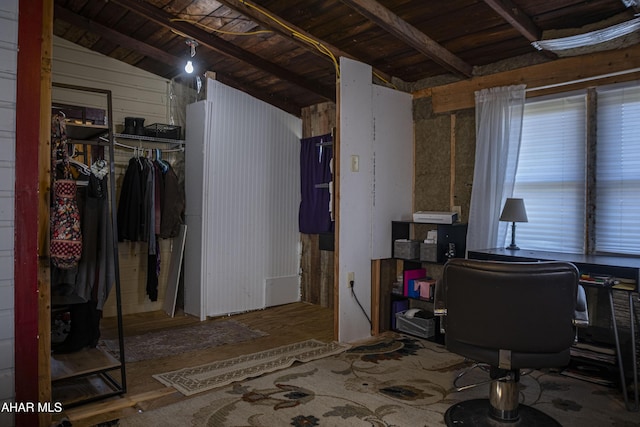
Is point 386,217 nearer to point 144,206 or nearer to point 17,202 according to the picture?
point 144,206

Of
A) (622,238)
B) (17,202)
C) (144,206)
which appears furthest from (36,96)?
(622,238)

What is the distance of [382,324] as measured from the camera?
4195mm

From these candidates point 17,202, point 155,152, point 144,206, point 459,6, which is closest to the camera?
point 17,202

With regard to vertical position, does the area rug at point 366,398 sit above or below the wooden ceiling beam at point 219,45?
below

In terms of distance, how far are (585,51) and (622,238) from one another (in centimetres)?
139

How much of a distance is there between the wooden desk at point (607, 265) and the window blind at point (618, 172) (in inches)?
6.7

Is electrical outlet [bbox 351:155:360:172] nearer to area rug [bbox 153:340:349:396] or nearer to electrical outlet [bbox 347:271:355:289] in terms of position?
electrical outlet [bbox 347:271:355:289]

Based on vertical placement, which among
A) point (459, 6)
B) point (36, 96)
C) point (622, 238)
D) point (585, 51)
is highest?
point (459, 6)

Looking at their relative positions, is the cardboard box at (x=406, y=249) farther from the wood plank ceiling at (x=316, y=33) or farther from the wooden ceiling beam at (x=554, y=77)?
the wood plank ceiling at (x=316, y=33)

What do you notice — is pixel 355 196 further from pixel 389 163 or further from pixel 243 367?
pixel 243 367

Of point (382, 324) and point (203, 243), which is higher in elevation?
point (203, 243)

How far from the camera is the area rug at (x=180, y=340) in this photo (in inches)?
142

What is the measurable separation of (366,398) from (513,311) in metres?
1.16

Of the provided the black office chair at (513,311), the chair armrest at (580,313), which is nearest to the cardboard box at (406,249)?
the black office chair at (513,311)
